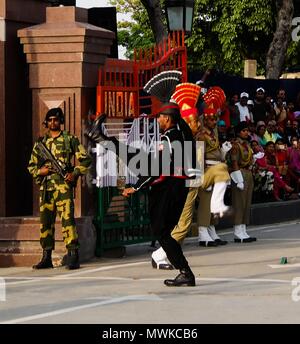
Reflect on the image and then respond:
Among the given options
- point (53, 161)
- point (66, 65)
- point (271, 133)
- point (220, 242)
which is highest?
point (66, 65)

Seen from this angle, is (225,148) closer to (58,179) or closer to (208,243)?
(208,243)

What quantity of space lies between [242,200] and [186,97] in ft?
8.00

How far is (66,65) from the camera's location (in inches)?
548

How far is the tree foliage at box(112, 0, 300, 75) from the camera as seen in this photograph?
160ft

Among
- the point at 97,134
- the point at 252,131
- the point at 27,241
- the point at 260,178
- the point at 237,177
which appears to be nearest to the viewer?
the point at 97,134

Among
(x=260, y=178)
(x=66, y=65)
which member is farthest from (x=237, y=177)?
(x=260, y=178)

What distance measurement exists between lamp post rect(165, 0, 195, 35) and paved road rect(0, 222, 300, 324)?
197 inches

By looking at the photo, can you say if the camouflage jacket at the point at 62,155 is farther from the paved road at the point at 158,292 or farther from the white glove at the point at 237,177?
the white glove at the point at 237,177

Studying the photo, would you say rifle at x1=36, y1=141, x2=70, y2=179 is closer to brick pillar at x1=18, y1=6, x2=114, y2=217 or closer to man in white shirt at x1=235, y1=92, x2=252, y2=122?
brick pillar at x1=18, y1=6, x2=114, y2=217

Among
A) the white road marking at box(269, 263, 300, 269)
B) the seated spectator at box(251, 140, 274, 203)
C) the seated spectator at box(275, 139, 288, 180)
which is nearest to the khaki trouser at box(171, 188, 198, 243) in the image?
the white road marking at box(269, 263, 300, 269)
